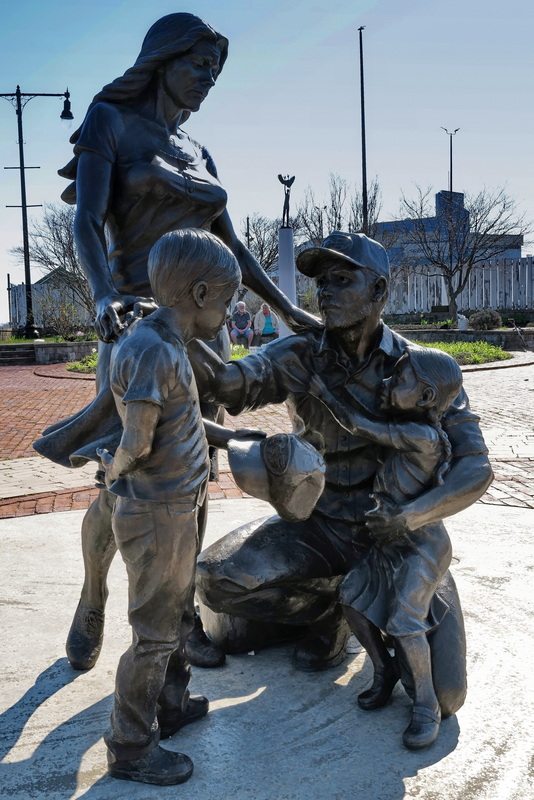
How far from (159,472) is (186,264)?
58 cm

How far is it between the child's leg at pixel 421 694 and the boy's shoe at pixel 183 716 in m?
0.69

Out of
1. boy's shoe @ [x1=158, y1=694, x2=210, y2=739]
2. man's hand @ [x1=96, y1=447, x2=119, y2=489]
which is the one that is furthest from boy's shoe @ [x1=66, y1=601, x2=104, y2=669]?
man's hand @ [x1=96, y1=447, x2=119, y2=489]

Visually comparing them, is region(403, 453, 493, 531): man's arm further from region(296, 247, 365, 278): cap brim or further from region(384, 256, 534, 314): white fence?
region(384, 256, 534, 314): white fence

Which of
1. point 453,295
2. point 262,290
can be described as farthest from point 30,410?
point 453,295

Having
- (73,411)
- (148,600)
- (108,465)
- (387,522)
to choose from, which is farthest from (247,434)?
(73,411)

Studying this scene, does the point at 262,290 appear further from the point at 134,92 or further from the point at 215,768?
the point at 215,768

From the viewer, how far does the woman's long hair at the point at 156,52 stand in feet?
9.26

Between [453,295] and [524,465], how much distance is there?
2673 cm

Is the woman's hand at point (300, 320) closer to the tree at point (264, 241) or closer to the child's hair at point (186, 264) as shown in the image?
the child's hair at point (186, 264)

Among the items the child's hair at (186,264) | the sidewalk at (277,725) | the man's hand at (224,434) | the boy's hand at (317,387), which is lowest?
the sidewalk at (277,725)

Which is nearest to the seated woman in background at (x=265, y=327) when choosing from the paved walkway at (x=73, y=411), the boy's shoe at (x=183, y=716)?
the paved walkway at (x=73, y=411)

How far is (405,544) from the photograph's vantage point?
8.82 ft

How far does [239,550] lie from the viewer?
3.00 meters

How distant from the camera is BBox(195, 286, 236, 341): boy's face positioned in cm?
213
